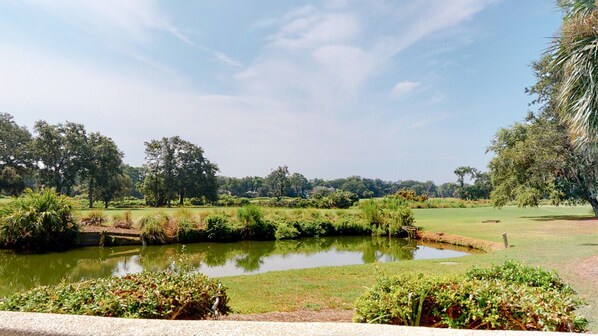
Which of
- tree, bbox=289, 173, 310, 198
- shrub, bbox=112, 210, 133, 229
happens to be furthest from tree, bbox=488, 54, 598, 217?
tree, bbox=289, 173, 310, 198

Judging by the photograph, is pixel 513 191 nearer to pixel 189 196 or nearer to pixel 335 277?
pixel 335 277

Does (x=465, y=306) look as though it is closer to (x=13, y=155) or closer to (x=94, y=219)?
(x=94, y=219)

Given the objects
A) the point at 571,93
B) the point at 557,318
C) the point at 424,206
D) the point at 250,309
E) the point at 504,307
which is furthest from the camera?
the point at 424,206

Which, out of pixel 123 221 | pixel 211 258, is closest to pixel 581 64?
pixel 211 258

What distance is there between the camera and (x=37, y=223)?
53.3 feet

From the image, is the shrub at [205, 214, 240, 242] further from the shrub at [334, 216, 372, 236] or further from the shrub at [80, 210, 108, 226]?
the shrub at [334, 216, 372, 236]

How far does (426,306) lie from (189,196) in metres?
54.9

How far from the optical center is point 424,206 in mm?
51875

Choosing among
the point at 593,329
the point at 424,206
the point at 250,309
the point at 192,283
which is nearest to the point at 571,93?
the point at 593,329

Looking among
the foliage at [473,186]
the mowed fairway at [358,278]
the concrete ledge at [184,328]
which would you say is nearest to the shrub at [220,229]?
the mowed fairway at [358,278]

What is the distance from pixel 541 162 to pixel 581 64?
55.6ft

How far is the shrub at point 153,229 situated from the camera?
771 inches

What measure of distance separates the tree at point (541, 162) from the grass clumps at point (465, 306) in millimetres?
21002

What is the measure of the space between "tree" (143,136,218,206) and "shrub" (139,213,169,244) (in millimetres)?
34528
